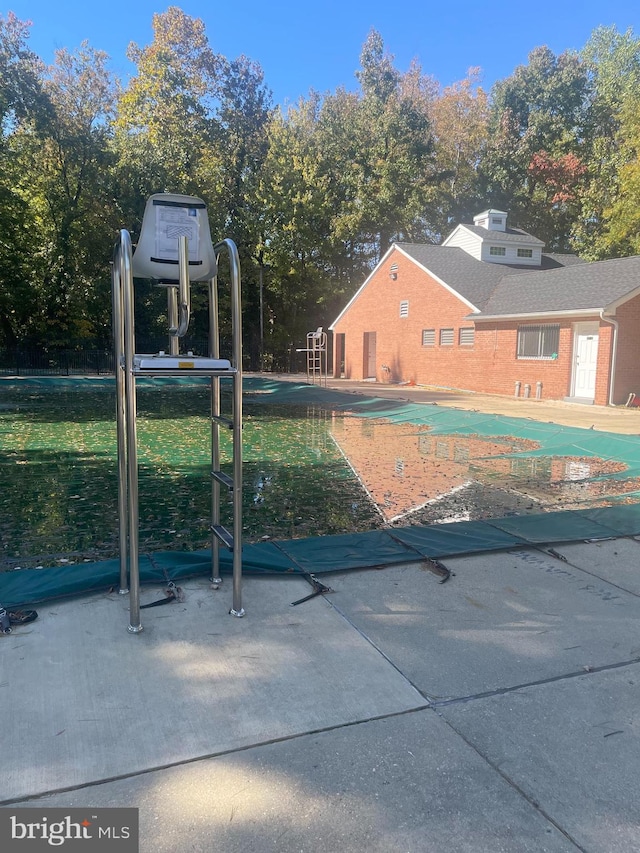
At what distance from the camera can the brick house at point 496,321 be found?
1670cm

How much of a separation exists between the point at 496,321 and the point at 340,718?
18.9m

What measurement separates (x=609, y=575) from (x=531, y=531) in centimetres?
87

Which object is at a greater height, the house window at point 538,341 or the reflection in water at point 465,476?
the house window at point 538,341

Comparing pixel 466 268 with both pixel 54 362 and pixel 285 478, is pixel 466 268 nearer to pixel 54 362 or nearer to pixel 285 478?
pixel 285 478


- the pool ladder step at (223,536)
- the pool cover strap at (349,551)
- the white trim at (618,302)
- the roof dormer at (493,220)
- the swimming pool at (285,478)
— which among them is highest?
the roof dormer at (493,220)

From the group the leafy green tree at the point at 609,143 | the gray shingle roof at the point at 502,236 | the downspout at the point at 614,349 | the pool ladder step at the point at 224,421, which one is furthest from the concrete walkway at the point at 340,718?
the leafy green tree at the point at 609,143

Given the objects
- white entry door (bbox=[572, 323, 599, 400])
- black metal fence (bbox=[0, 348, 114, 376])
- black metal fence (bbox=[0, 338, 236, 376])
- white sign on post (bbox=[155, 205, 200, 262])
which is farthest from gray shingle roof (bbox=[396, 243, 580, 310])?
white sign on post (bbox=[155, 205, 200, 262])

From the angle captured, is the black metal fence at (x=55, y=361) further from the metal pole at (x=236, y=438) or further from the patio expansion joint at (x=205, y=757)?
the patio expansion joint at (x=205, y=757)

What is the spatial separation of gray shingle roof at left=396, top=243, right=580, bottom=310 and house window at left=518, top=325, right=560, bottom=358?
2.34 metres

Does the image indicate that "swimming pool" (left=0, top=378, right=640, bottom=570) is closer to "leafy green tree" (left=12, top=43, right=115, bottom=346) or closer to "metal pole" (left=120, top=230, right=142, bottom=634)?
"metal pole" (left=120, top=230, right=142, bottom=634)

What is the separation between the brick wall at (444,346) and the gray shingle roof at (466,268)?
376 millimetres

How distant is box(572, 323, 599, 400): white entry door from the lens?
56.0ft

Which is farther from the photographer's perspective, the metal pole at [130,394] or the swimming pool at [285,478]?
the swimming pool at [285,478]

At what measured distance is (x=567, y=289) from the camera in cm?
1894
